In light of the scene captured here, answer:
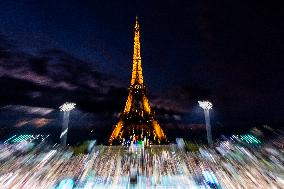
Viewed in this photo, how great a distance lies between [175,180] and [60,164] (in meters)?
14.0

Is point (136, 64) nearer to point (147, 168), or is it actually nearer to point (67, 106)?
point (67, 106)

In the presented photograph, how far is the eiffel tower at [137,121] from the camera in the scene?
4358cm

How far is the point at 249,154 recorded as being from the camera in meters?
33.8

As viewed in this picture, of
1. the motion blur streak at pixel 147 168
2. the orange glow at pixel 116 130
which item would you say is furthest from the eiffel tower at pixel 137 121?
the motion blur streak at pixel 147 168

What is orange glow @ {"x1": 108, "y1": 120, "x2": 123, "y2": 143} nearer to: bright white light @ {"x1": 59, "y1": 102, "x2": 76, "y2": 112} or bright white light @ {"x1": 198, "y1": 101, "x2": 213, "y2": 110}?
bright white light @ {"x1": 59, "y1": 102, "x2": 76, "y2": 112}

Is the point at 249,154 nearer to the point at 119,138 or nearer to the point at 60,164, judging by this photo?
the point at 119,138

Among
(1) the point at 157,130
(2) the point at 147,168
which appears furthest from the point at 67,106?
(1) the point at 157,130

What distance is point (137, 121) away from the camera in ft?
145

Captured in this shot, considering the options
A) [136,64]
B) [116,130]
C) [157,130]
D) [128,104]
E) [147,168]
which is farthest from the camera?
[136,64]

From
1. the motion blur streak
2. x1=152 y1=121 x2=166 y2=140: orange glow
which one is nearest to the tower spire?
x1=152 y1=121 x2=166 y2=140: orange glow

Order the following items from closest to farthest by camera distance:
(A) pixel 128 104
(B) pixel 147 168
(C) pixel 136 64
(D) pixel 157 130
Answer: (B) pixel 147 168 < (D) pixel 157 130 < (A) pixel 128 104 < (C) pixel 136 64

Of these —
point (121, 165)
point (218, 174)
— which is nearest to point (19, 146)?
point (121, 165)

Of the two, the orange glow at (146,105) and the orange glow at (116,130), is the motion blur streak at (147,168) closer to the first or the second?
the orange glow at (116,130)

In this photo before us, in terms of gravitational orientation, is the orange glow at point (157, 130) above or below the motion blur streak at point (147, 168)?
above
